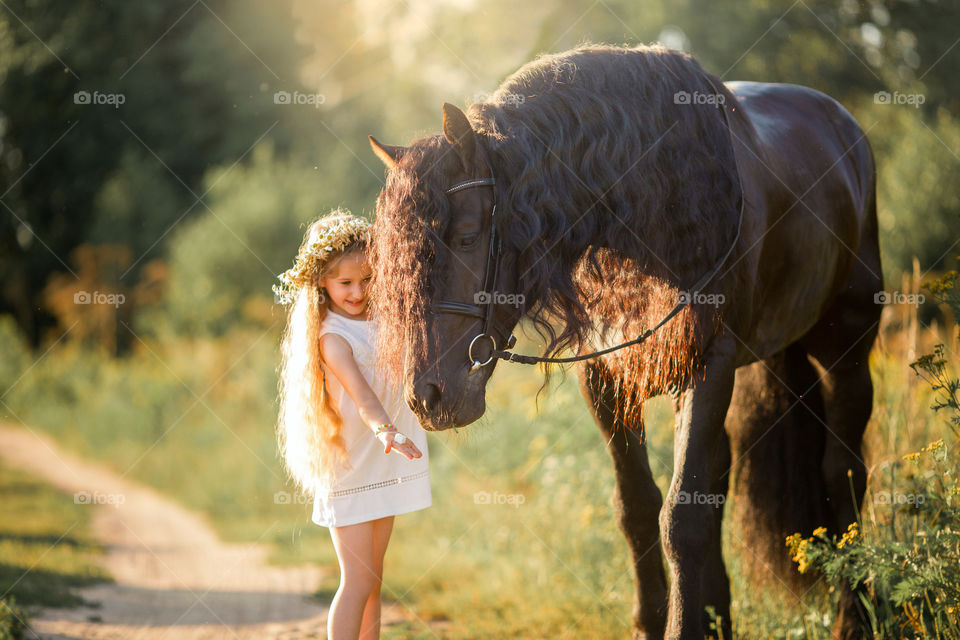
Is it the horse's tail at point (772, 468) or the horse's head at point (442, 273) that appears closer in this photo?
the horse's head at point (442, 273)

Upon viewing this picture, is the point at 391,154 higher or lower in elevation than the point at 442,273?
higher

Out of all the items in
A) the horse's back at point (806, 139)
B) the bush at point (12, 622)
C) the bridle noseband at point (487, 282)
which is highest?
the horse's back at point (806, 139)

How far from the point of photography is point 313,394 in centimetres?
298

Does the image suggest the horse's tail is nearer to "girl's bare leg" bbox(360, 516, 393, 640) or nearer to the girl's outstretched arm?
"girl's bare leg" bbox(360, 516, 393, 640)

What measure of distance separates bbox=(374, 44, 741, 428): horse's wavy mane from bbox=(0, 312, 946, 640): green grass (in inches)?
17.2

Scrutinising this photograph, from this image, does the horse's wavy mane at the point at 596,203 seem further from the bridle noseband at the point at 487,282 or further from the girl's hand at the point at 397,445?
the girl's hand at the point at 397,445

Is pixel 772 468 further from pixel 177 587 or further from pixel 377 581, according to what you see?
pixel 177 587

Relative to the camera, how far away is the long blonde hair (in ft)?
9.73

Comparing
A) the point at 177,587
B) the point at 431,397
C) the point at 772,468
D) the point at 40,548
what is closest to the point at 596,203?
the point at 431,397

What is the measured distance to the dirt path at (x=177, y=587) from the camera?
4.48 metres

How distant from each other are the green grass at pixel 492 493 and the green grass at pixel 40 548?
1169 mm

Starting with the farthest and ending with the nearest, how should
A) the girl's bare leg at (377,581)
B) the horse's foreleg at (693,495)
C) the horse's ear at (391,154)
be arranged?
the girl's bare leg at (377,581) → the horse's foreleg at (693,495) → the horse's ear at (391,154)

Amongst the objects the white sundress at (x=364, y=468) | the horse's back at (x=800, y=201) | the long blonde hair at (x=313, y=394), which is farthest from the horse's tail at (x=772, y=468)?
the long blonde hair at (x=313, y=394)

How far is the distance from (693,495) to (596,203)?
3.41 feet
